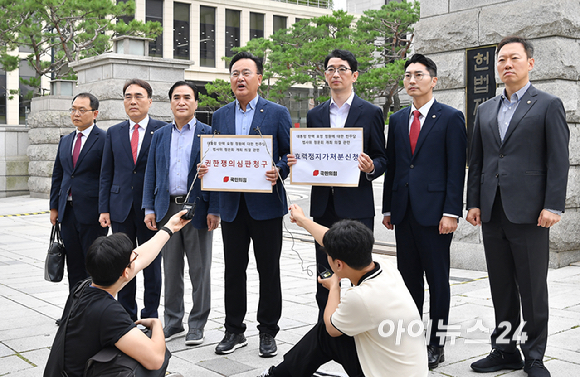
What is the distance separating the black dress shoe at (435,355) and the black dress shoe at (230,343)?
142 cm

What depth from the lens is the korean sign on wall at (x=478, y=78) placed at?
754 centimetres

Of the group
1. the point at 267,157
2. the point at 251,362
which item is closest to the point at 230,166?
the point at 267,157

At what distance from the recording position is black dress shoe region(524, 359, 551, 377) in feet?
12.8

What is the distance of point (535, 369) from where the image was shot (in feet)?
12.9

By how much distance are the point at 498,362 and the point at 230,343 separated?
1952 millimetres

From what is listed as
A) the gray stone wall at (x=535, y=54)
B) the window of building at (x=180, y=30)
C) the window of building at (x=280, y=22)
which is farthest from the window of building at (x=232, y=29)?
the gray stone wall at (x=535, y=54)

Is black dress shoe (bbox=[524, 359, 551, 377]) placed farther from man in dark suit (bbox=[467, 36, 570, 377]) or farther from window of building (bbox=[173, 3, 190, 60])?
window of building (bbox=[173, 3, 190, 60])

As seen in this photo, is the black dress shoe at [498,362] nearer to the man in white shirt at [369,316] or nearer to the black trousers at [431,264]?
the black trousers at [431,264]

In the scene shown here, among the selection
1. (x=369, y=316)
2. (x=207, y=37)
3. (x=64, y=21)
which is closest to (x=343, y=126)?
(x=369, y=316)

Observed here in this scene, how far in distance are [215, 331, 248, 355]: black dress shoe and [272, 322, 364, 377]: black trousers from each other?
107 centimetres

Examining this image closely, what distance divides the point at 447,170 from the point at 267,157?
134 cm

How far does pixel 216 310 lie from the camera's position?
19.4ft

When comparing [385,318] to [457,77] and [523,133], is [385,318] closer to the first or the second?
[523,133]

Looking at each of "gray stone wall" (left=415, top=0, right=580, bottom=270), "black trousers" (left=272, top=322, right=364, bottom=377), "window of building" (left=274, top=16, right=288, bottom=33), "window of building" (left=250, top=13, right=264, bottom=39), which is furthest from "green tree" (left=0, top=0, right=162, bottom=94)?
"window of building" (left=274, top=16, right=288, bottom=33)
